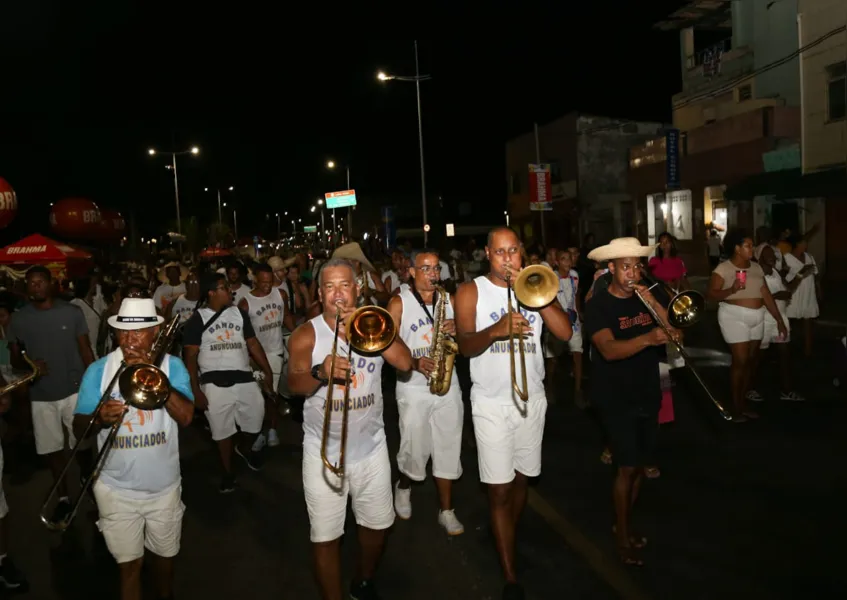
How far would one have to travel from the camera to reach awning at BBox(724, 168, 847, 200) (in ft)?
61.9

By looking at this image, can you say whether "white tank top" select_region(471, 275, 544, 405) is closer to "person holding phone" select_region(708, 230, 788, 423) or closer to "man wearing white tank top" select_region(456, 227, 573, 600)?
"man wearing white tank top" select_region(456, 227, 573, 600)

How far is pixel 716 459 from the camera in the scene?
691 cm

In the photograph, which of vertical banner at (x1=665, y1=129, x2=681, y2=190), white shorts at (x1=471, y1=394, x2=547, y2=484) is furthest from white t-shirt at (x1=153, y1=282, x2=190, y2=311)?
vertical banner at (x1=665, y1=129, x2=681, y2=190)

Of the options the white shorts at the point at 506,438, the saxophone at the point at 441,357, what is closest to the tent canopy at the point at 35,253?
the saxophone at the point at 441,357

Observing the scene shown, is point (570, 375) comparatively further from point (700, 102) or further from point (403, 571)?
point (700, 102)

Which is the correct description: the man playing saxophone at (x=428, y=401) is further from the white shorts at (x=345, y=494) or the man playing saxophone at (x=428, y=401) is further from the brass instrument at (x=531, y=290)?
the white shorts at (x=345, y=494)

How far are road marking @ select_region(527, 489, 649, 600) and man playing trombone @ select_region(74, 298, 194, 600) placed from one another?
254cm

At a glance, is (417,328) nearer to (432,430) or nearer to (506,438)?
(432,430)

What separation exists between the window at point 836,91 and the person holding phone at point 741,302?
15008 millimetres

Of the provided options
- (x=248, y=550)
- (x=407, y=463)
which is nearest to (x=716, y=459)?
(x=407, y=463)

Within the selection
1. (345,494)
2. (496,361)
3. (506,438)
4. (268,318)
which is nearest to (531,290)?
(496,361)

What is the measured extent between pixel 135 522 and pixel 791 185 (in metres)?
20.6

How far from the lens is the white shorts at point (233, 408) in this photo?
6.79m

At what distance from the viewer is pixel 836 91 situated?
20.5 metres
